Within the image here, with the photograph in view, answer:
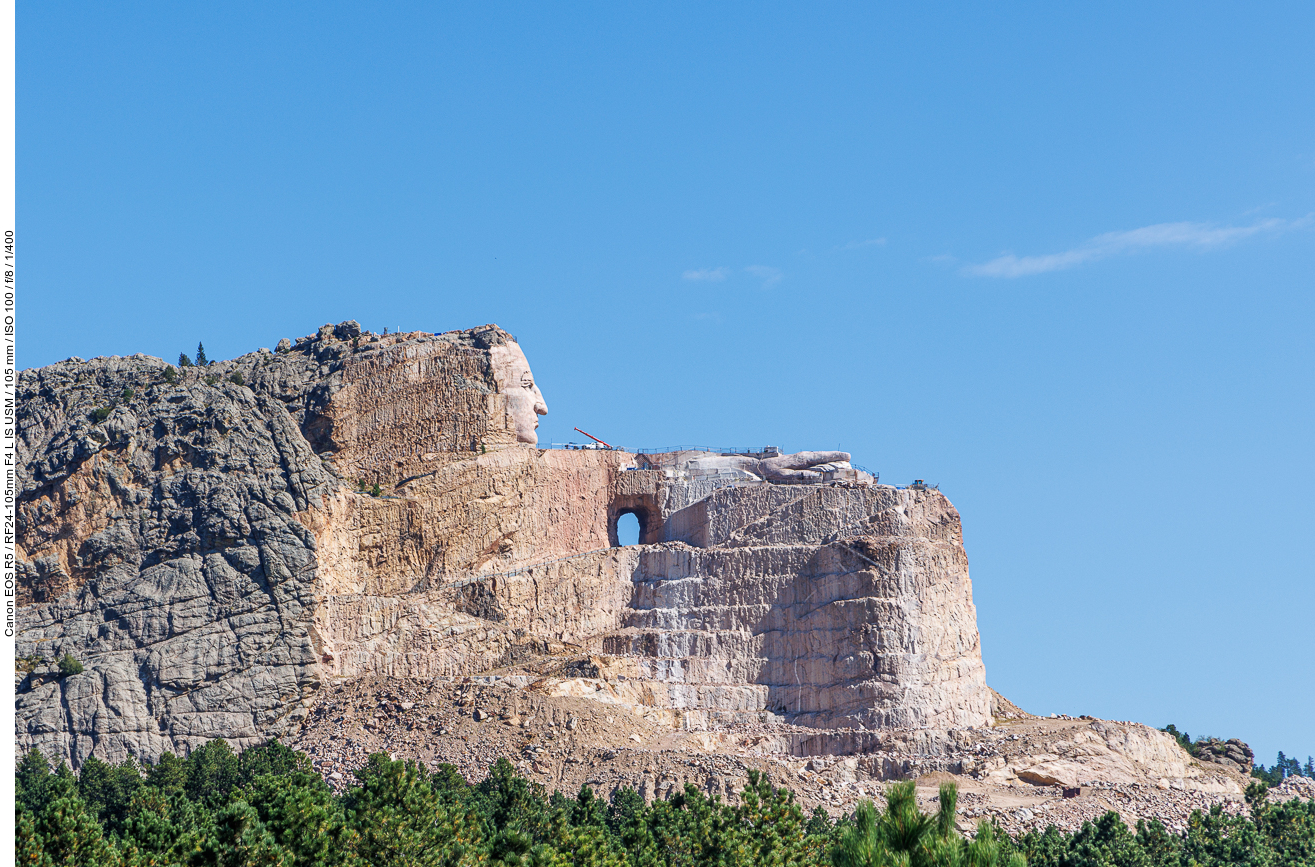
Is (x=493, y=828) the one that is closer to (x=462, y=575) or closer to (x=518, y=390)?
(x=462, y=575)

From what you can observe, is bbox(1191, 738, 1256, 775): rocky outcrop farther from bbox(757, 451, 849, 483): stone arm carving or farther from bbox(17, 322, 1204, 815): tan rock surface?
bbox(757, 451, 849, 483): stone arm carving

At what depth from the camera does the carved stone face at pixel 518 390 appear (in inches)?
3839

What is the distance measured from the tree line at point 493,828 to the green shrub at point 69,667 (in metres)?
5.35

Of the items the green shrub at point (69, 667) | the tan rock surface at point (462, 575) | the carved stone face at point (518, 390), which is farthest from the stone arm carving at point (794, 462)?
the green shrub at point (69, 667)

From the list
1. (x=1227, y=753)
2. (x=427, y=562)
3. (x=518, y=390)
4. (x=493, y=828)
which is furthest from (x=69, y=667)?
(x=1227, y=753)

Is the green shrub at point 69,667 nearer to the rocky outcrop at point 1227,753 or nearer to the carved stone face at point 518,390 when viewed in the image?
the carved stone face at point 518,390

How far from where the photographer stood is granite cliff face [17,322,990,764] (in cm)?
8606

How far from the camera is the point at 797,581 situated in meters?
88.9

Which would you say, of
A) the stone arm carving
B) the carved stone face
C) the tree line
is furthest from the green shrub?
the stone arm carving

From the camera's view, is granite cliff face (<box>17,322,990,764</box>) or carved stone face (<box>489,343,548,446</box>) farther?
carved stone face (<box>489,343,548,446</box>)

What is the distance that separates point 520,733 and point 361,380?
932 inches

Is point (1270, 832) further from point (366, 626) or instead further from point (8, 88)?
point (8, 88)

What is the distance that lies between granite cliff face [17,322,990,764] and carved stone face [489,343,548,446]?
112 mm

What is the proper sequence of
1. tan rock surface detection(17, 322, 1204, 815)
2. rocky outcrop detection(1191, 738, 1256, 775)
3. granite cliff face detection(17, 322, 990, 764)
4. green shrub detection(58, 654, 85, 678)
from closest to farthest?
tan rock surface detection(17, 322, 1204, 815) → granite cliff face detection(17, 322, 990, 764) → green shrub detection(58, 654, 85, 678) → rocky outcrop detection(1191, 738, 1256, 775)
